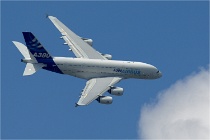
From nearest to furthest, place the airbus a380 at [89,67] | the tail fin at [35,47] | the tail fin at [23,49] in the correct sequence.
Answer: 1. the airbus a380 at [89,67]
2. the tail fin at [35,47]
3. the tail fin at [23,49]

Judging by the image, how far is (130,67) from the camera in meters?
151

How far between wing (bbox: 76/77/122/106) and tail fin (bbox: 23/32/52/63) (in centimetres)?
1065

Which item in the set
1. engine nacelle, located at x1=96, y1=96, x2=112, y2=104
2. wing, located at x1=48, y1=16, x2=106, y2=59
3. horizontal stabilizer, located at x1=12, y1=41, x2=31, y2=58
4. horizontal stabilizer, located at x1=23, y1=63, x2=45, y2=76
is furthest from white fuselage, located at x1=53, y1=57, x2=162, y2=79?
engine nacelle, located at x1=96, y1=96, x2=112, y2=104

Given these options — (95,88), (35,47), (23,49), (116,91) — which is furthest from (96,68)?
(23,49)

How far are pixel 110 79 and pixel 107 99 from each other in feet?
33.9

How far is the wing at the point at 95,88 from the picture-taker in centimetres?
13838

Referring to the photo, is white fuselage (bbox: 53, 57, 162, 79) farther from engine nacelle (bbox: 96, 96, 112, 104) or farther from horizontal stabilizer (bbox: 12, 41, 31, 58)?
engine nacelle (bbox: 96, 96, 112, 104)

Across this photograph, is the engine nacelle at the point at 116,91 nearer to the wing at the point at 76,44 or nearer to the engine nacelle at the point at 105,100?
the engine nacelle at the point at 105,100

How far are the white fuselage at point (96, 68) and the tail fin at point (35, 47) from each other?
96.7 inches

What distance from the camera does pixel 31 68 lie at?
Result: 14688 centimetres

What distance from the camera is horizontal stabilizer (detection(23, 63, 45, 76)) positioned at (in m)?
145

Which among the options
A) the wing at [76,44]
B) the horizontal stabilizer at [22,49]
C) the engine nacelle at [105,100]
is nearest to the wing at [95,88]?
the engine nacelle at [105,100]

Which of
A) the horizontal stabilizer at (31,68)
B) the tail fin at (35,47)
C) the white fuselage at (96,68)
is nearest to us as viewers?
the horizontal stabilizer at (31,68)

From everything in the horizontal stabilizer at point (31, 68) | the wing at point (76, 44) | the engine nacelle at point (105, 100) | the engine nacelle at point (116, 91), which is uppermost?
the wing at point (76, 44)
